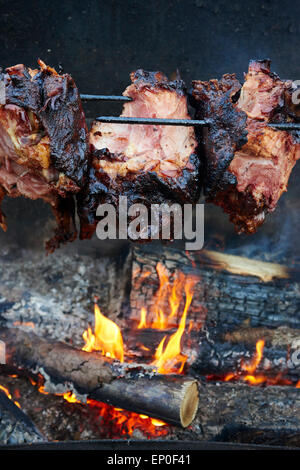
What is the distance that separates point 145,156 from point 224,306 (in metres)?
1.62

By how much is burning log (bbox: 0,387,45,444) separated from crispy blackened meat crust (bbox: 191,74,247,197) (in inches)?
64.4

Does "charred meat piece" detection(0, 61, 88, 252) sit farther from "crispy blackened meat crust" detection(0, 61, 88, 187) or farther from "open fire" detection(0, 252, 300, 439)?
"open fire" detection(0, 252, 300, 439)

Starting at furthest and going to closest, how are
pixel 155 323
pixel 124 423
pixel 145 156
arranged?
pixel 155 323, pixel 124 423, pixel 145 156

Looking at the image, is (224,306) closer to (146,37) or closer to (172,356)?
(172,356)

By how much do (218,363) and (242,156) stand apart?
149cm

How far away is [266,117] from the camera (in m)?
2.08

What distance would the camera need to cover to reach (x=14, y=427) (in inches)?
88.0

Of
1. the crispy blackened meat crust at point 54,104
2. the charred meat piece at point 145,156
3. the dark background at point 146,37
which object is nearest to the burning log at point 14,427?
the charred meat piece at point 145,156

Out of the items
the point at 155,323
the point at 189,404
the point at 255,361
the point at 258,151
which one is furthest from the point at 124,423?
the point at 258,151

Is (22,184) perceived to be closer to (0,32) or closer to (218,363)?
(0,32)

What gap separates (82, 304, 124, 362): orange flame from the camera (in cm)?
288

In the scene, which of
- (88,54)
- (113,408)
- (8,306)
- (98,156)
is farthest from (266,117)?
(8,306)

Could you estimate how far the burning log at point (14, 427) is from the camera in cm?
220

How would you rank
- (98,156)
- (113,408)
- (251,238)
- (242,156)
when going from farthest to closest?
(251,238) < (113,408) < (242,156) < (98,156)
